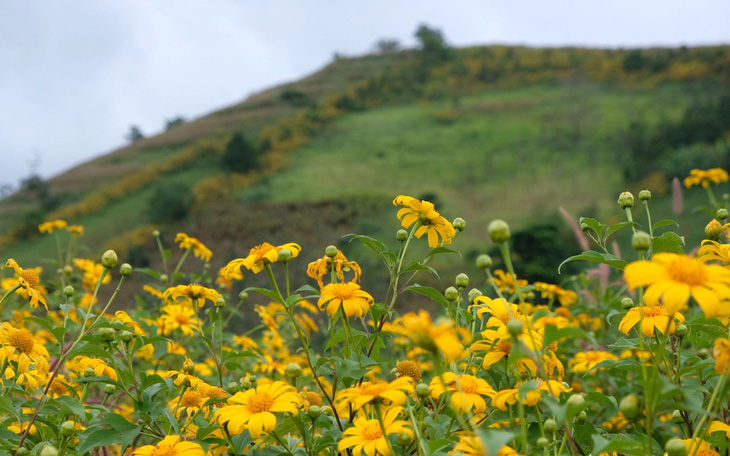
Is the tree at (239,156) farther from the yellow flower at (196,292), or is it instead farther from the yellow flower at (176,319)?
the yellow flower at (196,292)

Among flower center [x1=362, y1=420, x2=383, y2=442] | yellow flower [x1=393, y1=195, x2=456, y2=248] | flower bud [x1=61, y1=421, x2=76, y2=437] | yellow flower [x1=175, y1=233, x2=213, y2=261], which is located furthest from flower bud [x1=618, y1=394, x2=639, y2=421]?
yellow flower [x1=175, y1=233, x2=213, y2=261]

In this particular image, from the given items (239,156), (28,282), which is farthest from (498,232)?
(239,156)

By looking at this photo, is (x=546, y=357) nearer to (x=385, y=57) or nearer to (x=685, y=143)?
(x=685, y=143)

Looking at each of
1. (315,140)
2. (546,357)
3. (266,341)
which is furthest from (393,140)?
(546,357)

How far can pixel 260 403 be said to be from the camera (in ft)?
3.01

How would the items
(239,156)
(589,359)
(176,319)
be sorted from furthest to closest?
(239,156), (176,319), (589,359)

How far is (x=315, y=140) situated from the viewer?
66.5ft

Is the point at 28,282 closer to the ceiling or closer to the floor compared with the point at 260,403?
closer to the ceiling

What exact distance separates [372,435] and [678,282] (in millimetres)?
492

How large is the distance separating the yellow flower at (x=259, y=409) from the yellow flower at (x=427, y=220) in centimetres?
51

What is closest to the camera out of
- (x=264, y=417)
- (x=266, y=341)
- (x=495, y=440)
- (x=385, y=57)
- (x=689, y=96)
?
(x=495, y=440)

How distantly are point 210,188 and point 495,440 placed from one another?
1584 centimetres

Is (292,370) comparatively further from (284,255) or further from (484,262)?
(484,262)

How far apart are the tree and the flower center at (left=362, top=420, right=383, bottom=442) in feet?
56.0
